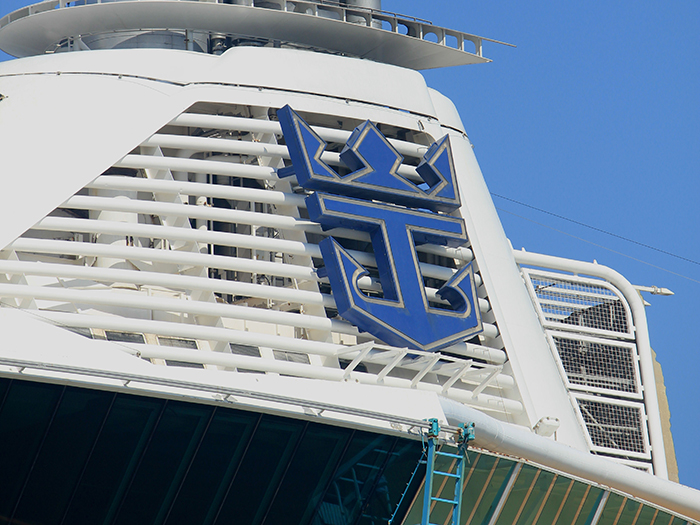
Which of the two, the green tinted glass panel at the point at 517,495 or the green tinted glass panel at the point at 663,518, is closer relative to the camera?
the green tinted glass panel at the point at 517,495

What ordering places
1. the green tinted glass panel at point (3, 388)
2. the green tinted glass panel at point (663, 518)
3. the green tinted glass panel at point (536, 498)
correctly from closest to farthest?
the green tinted glass panel at point (3, 388) → the green tinted glass panel at point (536, 498) → the green tinted glass panel at point (663, 518)

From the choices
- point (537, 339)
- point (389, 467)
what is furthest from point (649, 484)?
point (389, 467)

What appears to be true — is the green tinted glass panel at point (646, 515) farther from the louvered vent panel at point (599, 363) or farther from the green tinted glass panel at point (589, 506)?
the louvered vent panel at point (599, 363)

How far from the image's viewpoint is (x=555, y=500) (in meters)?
22.0

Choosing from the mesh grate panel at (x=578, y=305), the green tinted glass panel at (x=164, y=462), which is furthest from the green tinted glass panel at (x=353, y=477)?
the mesh grate panel at (x=578, y=305)

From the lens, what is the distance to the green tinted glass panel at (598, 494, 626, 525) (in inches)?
909

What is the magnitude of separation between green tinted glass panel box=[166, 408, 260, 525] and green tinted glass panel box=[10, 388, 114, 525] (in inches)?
61.6

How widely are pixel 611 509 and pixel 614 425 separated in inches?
256

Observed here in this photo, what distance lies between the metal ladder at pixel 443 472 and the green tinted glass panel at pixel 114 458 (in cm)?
412

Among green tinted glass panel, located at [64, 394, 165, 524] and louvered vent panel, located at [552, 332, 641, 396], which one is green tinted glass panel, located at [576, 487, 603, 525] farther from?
green tinted glass panel, located at [64, 394, 165, 524]

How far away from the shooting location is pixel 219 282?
20.2 meters

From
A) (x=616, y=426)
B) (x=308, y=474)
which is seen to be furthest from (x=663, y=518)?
(x=308, y=474)

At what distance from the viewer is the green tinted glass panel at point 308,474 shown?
56.6 ft

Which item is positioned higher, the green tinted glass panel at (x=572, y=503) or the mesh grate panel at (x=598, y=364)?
the mesh grate panel at (x=598, y=364)
